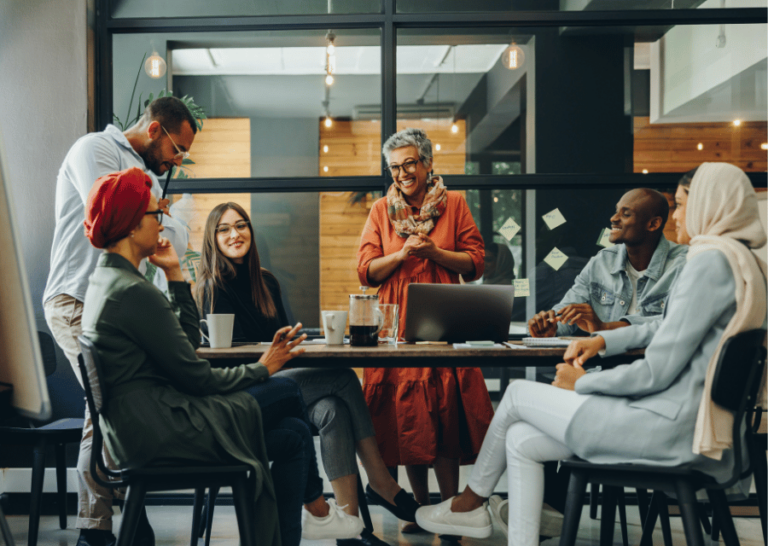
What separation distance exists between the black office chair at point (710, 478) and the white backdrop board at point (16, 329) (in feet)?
4.03

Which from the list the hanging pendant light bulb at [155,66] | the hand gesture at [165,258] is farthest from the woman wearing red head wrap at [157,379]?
the hanging pendant light bulb at [155,66]

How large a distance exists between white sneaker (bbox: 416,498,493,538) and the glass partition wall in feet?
5.41

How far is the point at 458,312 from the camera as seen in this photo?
6.35 ft

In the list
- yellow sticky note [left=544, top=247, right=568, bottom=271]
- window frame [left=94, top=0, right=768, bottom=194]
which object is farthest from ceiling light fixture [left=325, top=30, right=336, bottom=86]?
yellow sticky note [left=544, top=247, right=568, bottom=271]

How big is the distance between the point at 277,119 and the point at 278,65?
0.31 meters

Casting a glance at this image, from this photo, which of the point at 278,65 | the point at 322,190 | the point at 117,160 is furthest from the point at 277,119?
the point at 117,160

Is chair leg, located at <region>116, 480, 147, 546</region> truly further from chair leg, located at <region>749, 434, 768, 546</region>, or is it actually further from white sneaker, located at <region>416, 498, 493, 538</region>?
chair leg, located at <region>749, 434, 768, 546</region>

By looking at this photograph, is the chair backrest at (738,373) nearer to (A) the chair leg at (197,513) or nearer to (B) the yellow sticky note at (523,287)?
(A) the chair leg at (197,513)

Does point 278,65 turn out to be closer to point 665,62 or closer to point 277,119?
point 277,119

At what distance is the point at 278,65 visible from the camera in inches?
137

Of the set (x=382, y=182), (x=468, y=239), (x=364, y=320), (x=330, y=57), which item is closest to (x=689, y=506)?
(x=364, y=320)

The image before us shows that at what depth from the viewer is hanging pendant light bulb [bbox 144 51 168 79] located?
3322mm

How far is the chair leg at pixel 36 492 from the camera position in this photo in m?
2.28

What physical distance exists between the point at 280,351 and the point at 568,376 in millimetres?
823
